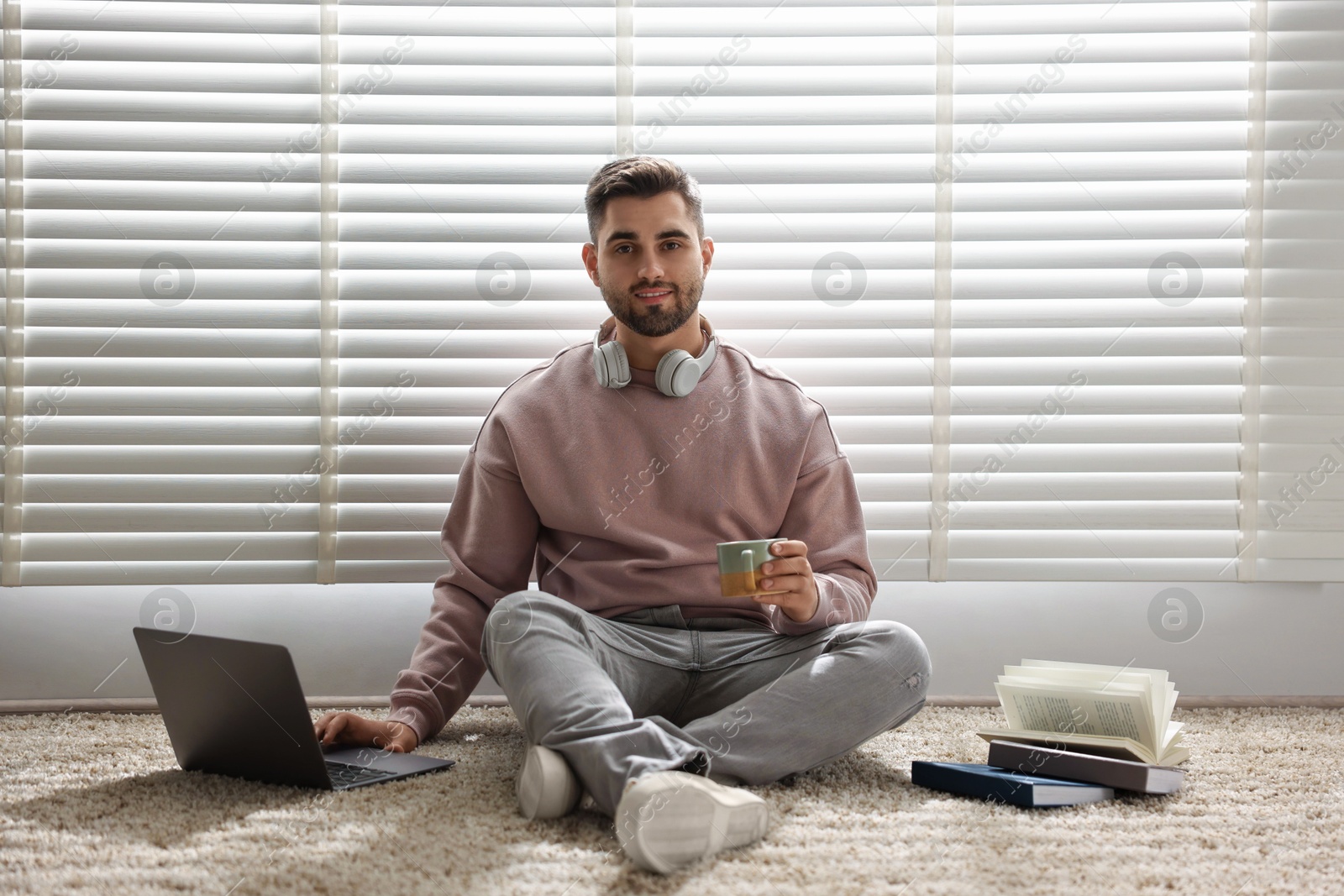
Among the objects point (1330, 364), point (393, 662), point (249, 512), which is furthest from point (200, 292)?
point (1330, 364)

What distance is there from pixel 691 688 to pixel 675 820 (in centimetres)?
55

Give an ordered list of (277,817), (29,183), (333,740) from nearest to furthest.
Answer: (277,817) → (333,740) → (29,183)

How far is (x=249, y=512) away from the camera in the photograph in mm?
2008

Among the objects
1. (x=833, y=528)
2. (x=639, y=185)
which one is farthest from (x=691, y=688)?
(x=639, y=185)

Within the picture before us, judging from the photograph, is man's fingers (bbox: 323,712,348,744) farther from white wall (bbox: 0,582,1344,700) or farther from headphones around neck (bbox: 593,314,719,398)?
headphones around neck (bbox: 593,314,719,398)

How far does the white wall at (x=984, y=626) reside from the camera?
2.07 meters

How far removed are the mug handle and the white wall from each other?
757mm

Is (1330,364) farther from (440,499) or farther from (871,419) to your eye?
(440,499)

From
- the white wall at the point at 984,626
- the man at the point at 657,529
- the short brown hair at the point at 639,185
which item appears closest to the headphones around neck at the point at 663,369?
the man at the point at 657,529

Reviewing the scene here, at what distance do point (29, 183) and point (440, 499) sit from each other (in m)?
1.07

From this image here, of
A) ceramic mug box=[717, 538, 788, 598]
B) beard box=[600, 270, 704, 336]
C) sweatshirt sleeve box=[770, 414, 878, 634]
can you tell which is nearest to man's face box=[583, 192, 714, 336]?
beard box=[600, 270, 704, 336]

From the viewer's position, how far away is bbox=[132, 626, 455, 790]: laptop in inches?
52.2

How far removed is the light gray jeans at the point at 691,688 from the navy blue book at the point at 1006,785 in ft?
0.37

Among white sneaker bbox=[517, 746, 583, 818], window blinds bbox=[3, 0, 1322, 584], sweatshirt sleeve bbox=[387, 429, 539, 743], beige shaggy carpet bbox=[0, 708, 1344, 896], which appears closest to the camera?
beige shaggy carpet bbox=[0, 708, 1344, 896]
